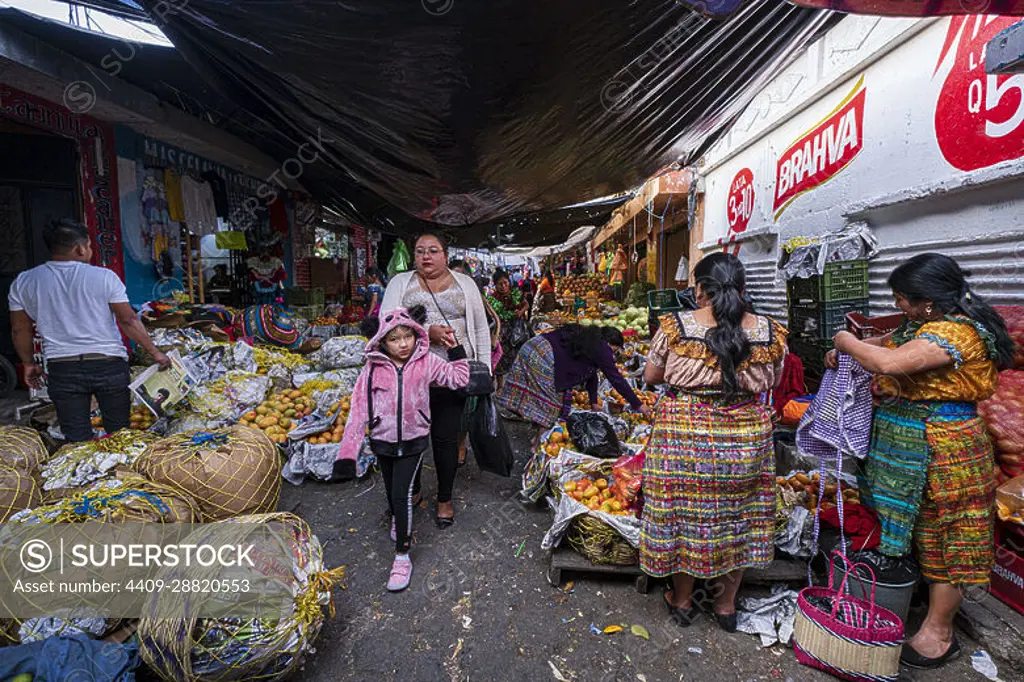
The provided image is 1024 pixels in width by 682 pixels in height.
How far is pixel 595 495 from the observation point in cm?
311

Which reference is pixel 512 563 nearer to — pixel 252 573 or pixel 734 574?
pixel 734 574

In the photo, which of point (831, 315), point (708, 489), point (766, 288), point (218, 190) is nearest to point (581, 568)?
point (708, 489)

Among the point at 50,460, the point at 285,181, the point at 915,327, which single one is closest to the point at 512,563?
the point at 915,327

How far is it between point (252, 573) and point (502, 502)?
7.06 ft

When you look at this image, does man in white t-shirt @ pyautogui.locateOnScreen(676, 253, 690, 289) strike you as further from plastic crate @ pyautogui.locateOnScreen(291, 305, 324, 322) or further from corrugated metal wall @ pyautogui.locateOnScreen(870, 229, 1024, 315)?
plastic crate @ pyautogui.locateOnScreen(291, 305, 324, 322)

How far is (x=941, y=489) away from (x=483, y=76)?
3219 mm

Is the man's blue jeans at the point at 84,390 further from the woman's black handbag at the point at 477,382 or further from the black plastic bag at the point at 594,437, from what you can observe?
the black plastic bag at the point at 594,437

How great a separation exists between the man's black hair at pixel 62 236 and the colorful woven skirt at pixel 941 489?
5.02 metres

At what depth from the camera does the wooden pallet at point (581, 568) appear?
9.05ft

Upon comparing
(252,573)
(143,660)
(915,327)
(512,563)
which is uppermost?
(915,327)

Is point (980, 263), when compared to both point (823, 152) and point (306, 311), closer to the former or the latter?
point (823, 152)

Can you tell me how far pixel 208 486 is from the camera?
2.81m

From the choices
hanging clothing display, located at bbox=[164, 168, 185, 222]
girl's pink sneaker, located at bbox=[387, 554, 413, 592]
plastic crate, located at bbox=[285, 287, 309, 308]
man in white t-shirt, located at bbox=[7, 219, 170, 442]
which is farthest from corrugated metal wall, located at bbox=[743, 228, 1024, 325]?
plastic crate, located at bbox=[285, 287, 309, 308]

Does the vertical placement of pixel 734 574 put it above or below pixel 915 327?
below
